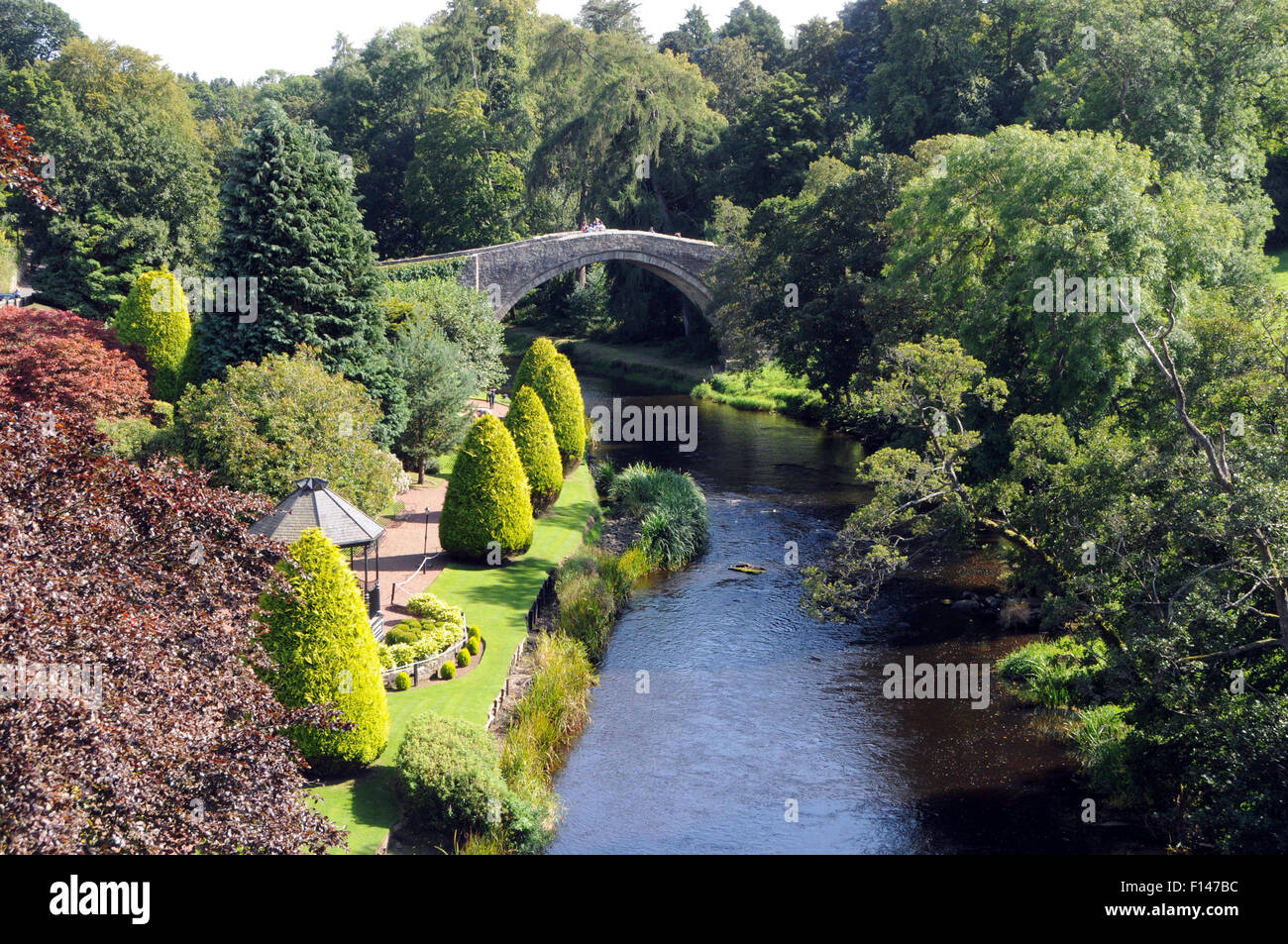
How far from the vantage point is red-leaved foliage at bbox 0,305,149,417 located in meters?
26.5

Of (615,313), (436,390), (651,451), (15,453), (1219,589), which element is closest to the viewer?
(15,453)

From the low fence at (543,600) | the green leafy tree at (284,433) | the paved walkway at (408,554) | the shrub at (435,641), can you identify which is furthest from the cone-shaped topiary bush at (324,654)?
the green leafy tree at (284,433)

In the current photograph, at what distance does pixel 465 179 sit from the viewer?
202 feet

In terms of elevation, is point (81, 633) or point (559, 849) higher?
point (81, 633)

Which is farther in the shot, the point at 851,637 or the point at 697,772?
the point at 851,637

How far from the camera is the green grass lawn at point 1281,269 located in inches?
1804

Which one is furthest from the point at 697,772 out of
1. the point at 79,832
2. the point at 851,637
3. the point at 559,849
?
the point at 79,832

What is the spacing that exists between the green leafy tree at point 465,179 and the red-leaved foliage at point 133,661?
5120 cm

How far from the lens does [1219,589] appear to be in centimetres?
1480

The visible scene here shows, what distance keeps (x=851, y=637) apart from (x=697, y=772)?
7605mm

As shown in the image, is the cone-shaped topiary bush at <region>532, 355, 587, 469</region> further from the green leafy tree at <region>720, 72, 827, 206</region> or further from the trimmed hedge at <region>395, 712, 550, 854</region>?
the green leafy tree at <region>720, 72, 827, 206</region>

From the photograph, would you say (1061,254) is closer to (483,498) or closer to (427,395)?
(483,498)

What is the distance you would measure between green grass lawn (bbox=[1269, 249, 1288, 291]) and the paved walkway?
36371 millimetres
